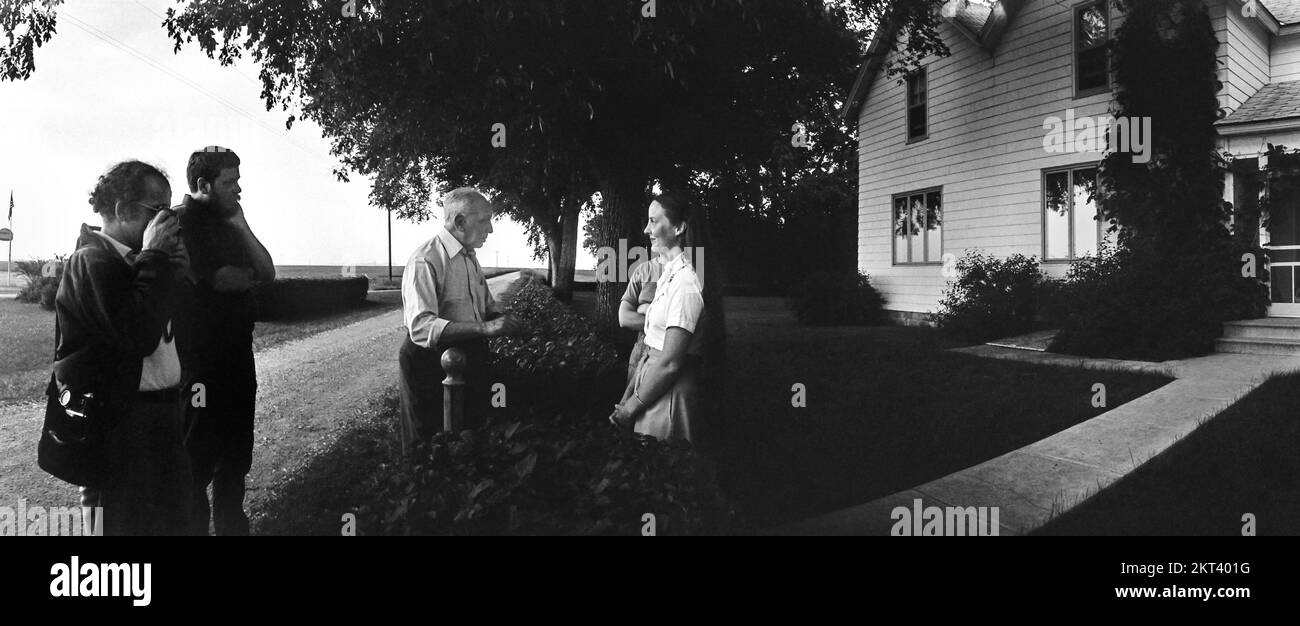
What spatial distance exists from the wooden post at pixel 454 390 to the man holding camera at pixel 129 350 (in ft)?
2.93

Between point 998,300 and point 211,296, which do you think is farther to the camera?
point 998,300

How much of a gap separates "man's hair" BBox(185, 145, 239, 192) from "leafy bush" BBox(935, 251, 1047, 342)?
1109cm

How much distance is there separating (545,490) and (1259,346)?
10.1 metres

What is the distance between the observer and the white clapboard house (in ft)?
35.7

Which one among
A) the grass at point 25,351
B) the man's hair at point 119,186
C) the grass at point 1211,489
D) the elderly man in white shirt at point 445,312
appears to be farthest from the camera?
the grass at point 25,351

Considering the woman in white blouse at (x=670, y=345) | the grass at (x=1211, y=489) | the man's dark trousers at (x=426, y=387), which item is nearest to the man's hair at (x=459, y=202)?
the man's dark trousers at (x=426, y=387)

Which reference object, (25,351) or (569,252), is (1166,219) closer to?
(569,252)

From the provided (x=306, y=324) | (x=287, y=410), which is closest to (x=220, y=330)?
(x=287, y=410)

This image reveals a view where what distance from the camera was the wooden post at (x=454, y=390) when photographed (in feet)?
9.43

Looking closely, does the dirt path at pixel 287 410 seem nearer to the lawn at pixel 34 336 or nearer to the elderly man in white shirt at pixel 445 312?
the lawn at pixel 34 336

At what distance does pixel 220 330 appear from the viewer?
125 inches
